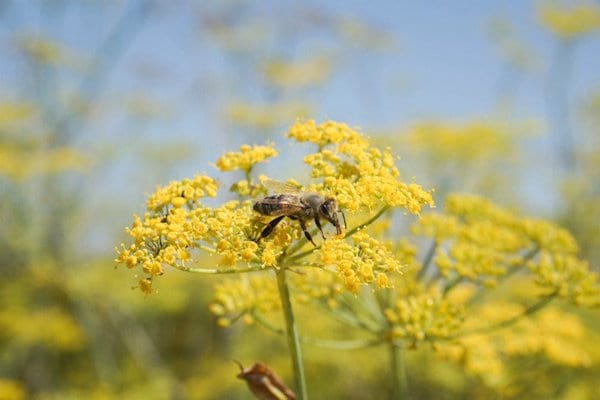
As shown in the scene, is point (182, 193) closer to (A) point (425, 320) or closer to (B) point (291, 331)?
(B) point (291, 331)

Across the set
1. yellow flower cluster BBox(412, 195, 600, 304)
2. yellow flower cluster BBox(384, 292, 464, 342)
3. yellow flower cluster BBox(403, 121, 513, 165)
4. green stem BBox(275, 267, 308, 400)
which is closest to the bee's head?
green stem BBox(275, 267, 308, 400)

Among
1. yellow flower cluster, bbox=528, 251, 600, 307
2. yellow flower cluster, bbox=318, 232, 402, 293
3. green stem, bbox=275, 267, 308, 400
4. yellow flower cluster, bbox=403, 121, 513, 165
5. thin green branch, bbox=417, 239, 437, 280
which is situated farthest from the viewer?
yellow flower cluster, bbox=403, 121, 513, 165

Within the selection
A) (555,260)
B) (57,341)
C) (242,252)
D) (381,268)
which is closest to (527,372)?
(555,260)

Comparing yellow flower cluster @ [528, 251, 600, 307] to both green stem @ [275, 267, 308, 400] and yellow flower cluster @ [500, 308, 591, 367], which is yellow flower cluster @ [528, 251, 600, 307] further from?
green stem @ [275, 267, 308, 400]

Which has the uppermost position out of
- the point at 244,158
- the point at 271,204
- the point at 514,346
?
the point at 244,158

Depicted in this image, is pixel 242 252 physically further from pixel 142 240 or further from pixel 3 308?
pixel 3 308

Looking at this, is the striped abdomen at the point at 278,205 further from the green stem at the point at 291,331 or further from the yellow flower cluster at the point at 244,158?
the yellow flower cluster at the point at 244,158

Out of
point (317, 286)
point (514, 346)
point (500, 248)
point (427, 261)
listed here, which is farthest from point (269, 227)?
point (514, 346)
